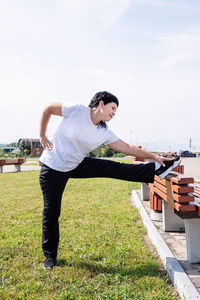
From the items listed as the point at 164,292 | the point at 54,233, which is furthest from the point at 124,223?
the point at 164,292

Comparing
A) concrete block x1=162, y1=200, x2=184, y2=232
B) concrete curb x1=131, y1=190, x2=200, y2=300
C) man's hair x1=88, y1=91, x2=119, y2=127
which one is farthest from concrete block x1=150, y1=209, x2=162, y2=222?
man's hair x1=88, y1=91, x2=119, y2=127

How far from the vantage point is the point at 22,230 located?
4582mm

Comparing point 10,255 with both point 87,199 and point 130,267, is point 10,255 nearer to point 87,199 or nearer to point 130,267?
point 130,267

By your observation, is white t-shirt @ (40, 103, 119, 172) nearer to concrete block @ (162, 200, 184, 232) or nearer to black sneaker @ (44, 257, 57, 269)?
black sneaker @ (44, 257, 57, 269)

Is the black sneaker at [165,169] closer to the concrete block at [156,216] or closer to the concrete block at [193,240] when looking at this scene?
the concrete block at [193,240]

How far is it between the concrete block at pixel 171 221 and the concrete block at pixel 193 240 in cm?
107

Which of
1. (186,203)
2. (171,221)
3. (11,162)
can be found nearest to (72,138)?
(186,203)

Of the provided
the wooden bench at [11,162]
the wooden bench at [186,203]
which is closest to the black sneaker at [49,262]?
the wooden bench at [186,203]

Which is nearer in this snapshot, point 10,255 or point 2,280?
point 2,280

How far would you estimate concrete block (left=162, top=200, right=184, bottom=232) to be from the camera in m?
4.23

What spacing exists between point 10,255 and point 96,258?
1074mm

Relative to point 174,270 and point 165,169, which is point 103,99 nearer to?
point 165,169

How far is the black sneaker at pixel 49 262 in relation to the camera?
3183mm

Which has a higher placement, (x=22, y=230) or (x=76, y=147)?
(x=76, y=147)
